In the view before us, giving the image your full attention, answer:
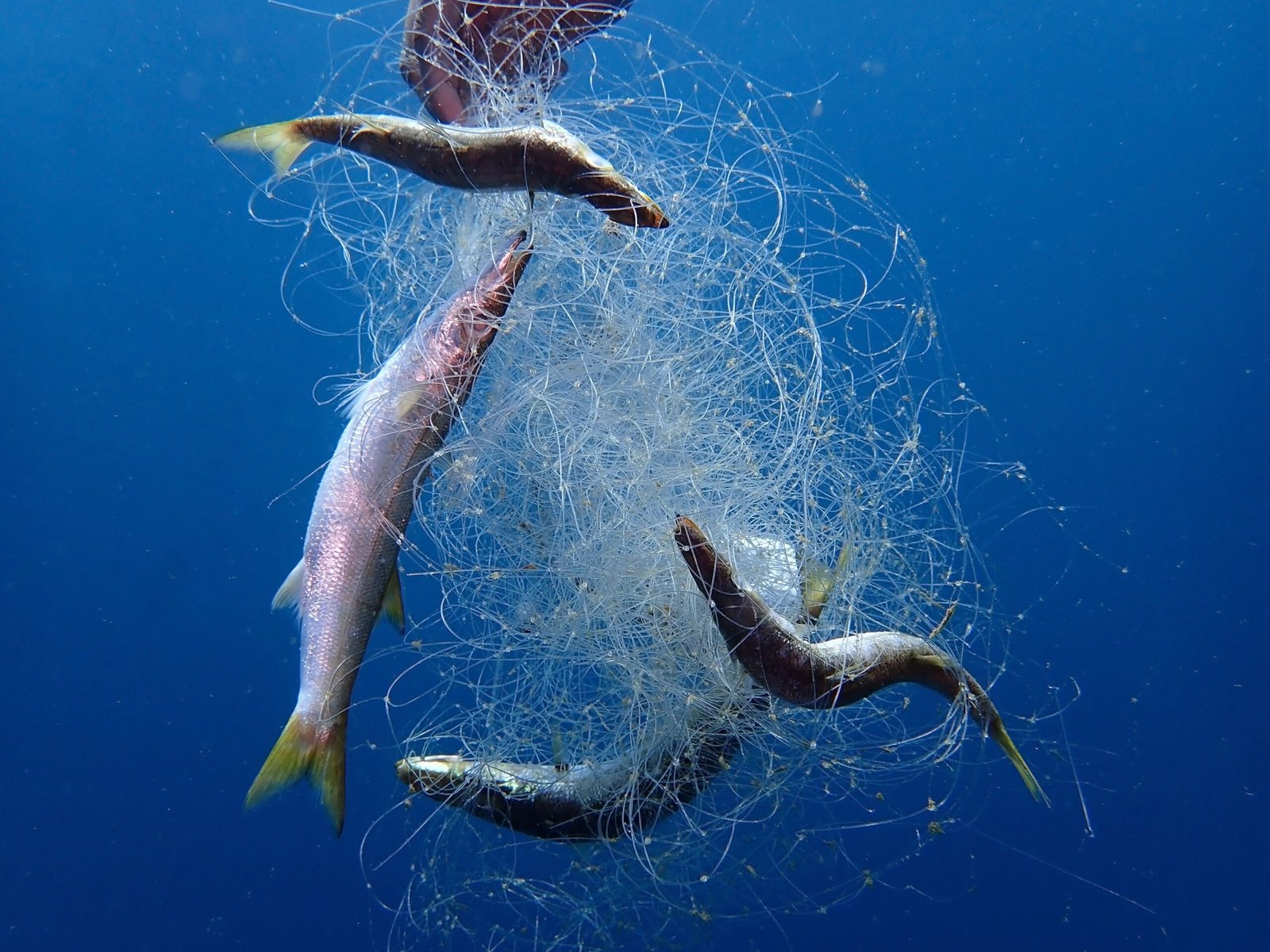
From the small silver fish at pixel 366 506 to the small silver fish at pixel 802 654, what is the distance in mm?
868

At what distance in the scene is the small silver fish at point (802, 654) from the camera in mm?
1841

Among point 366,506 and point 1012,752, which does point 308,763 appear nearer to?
point 366,506

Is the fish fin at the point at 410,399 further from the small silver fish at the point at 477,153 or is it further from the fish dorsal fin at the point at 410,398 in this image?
the small silver fish at the point at 477,153

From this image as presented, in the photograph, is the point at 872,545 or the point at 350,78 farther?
the point at 350,78

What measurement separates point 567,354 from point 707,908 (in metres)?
2.09

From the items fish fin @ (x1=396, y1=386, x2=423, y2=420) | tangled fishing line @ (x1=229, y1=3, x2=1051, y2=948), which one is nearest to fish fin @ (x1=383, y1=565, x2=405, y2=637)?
tangled fishing line @ (x1=229, y1=3, x2=1051, y2=948)

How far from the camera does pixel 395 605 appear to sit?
2602 millimetres

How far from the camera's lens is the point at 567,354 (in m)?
2.43

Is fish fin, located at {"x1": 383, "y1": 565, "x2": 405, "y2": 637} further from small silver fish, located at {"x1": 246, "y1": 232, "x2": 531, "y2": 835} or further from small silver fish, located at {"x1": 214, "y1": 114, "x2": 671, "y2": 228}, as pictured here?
small silver fish, located at {"x1": 214, "y1": 114, "x2": 671, "y2": 228}

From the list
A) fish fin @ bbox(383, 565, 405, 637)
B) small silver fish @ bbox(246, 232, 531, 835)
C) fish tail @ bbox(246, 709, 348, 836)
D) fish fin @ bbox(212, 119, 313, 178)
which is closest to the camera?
fish fin @ bbox(212, 119, 313, 178)

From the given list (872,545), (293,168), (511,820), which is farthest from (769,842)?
(293,168)

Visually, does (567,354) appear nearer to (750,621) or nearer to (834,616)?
(750,621)

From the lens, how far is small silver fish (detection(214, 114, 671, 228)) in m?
1.88

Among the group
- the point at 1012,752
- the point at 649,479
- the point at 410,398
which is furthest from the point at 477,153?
the point at 1012,752
